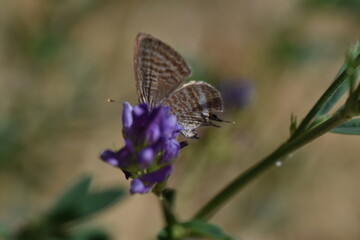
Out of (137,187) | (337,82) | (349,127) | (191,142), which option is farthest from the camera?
(191,142)

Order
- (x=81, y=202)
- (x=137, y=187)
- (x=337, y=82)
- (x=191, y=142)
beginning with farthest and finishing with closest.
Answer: (x=191, y=142) → (x=81, y=202) → (x=337, y=82) → (x=137, y=187)

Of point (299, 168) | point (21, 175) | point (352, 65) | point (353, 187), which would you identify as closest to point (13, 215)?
point (21, 175)

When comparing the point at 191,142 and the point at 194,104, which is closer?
the point at 194,104

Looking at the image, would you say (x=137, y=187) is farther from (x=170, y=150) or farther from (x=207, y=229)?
(x=207, y=229)

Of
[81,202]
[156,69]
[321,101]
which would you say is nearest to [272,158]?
[321,101]

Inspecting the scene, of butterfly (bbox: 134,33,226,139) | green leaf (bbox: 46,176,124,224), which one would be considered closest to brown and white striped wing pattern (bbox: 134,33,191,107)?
butterfly (bbox: 134,33,226,139)

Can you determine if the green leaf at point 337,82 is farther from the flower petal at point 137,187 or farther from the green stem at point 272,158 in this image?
the flower petal at point 137,187

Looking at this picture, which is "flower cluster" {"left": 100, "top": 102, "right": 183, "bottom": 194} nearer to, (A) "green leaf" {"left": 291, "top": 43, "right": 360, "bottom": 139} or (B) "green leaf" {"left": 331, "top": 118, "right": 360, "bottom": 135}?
(A) "green leaf" {"left": 291, "top": 43, "right": 360, "bottom": 139}

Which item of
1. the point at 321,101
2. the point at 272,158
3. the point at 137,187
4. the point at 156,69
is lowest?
the point at 272,158
